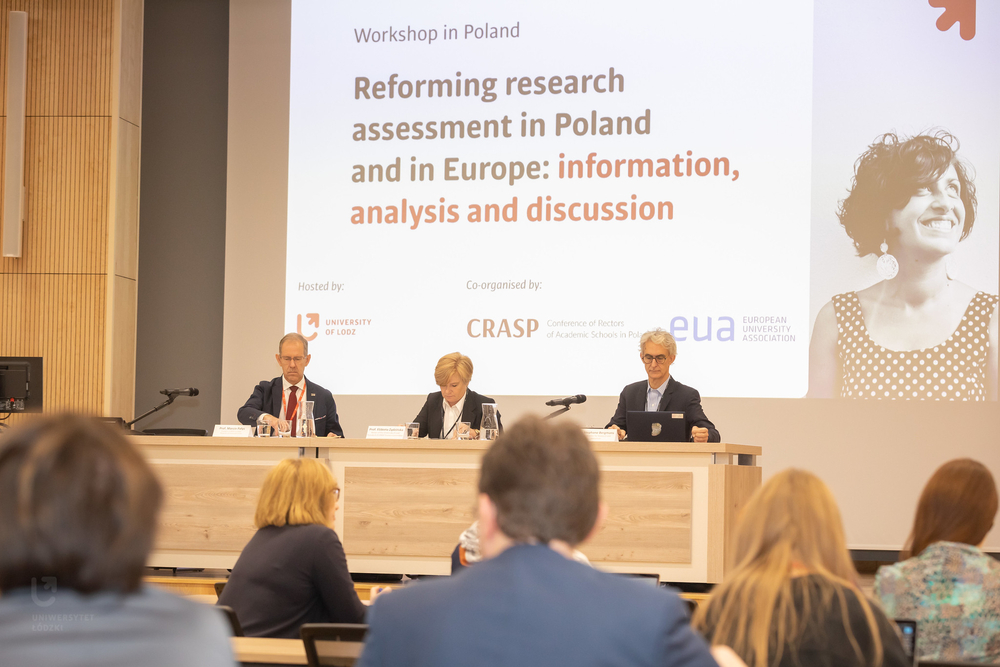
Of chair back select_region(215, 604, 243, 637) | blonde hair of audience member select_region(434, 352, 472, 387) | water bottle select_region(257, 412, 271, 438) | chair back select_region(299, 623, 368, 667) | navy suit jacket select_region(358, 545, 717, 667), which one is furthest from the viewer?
blonde hair of audience member select_region(434, 352, 472, 387)

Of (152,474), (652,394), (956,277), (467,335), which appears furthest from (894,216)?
(152,474)

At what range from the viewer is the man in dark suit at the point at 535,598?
43.8 inches

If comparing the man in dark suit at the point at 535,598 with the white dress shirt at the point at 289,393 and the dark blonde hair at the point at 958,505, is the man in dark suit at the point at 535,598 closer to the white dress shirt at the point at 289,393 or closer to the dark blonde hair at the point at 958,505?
the dark blonde hair at the point at 958,505

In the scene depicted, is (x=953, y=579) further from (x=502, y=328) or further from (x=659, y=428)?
(x=502, y=328)

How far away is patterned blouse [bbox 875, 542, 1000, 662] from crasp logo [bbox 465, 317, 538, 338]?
434 centimetres

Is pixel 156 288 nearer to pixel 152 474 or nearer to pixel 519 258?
pixel 519 258

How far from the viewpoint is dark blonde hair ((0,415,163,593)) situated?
894 millimetres

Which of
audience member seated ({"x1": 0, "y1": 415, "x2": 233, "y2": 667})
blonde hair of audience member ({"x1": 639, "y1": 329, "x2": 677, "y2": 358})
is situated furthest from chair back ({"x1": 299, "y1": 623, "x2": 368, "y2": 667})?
blonde hair of audience member ({"x1": 639, "y1": 329, "x2": 677, "y2": 358})

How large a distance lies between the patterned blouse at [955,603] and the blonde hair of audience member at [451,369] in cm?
334

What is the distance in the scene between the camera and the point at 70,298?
689cm

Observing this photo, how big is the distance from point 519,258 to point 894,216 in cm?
236

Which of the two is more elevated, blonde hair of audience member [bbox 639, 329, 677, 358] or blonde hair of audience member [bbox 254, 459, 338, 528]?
blonde hair of audience member [bbox 639, 329, 677, 358]

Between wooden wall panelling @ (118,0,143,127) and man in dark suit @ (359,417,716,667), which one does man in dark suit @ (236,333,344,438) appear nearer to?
wooden wall panelling @ (118,0,143,127)

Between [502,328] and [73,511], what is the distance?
5.46m
